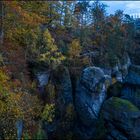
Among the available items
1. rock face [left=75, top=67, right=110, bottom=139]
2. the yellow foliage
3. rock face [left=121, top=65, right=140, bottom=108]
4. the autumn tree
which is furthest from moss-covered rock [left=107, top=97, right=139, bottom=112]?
the yellow foliage

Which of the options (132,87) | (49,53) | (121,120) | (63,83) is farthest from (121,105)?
Result: (49,53)

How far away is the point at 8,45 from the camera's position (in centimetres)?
2397

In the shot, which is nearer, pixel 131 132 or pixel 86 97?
pixel 131 132

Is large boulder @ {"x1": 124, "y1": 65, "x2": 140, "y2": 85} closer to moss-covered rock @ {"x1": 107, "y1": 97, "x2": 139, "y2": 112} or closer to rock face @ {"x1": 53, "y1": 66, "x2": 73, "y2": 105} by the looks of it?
moss-covered rock @ {"x1": 107, "y1": 97, "x2": 139, "y2": 112}

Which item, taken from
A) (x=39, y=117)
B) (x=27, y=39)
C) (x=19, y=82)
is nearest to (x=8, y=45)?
(x=27, y=39)

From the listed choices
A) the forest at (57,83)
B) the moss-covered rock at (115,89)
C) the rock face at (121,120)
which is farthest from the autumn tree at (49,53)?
the rock face at (121,120)

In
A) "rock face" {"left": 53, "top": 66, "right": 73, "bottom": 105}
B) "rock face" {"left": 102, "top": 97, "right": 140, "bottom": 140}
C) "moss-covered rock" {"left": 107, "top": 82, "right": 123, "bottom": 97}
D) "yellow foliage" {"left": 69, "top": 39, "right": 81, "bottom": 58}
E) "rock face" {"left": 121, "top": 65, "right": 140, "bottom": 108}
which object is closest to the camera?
"rock face" {"left": 102, "top": 97, "right": 140, "bottom": 140}

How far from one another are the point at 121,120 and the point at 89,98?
135 inches

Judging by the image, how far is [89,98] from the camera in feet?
82.0

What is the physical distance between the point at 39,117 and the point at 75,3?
50.0 feet

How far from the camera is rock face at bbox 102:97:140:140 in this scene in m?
22.2

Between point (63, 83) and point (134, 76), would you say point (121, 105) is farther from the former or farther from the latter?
point (63, 83)

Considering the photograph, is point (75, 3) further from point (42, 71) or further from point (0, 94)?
point (0, 94)

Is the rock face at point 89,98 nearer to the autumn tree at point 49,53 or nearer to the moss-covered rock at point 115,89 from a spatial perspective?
the moss-covered rock at point 115,89
